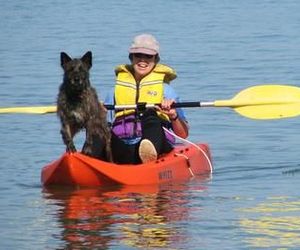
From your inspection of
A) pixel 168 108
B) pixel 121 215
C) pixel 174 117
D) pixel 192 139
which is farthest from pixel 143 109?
pixel 192 139

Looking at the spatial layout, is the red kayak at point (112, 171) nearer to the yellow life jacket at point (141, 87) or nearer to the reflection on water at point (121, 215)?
the reflection on water at point (121, 215)

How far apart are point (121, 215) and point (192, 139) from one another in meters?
4.79

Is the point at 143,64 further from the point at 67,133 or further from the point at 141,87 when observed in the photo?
the point at 67,133

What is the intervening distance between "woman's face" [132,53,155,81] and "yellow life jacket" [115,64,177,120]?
4 centimetres

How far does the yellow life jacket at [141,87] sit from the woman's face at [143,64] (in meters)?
0.04

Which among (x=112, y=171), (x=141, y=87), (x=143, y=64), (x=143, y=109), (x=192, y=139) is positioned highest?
(x=143, y=64)

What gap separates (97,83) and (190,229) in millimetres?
10808

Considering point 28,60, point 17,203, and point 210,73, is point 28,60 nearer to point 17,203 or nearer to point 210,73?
point 210,73

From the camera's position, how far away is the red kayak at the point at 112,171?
426 inches

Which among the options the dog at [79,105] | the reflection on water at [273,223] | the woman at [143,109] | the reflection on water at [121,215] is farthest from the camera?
the woman at [143,109]

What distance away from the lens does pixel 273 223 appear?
9.59 m

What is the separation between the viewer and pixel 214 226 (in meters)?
9.55

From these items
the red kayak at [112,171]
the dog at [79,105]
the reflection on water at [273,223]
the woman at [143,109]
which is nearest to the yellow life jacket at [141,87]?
the woman at [143,109]

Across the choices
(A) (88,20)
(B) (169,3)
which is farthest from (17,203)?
(B) (169,3)
